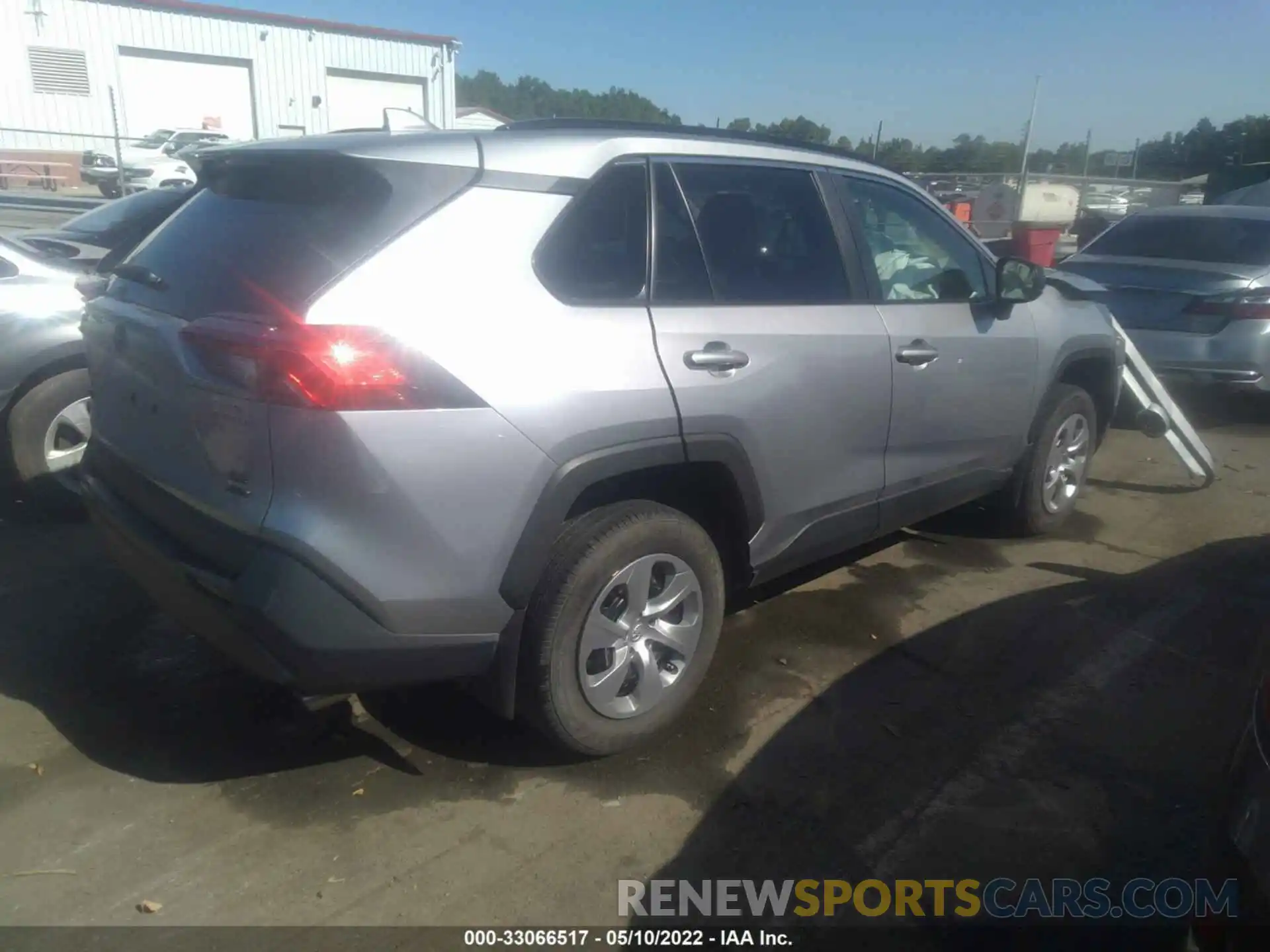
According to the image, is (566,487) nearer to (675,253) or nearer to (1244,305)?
(675,253)

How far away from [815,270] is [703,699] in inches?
64.3

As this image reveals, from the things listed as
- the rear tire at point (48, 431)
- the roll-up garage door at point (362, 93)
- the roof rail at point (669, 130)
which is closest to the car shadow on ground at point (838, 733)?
the rear tire at point (48, 431)

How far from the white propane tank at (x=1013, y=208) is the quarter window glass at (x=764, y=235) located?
1279cm

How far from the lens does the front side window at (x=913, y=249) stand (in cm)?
400

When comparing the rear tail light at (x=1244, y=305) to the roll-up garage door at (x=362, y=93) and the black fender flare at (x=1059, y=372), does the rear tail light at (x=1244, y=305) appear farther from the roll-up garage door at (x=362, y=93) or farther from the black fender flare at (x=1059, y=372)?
the roll-up garage door at (x=362, y=93)

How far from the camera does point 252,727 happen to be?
338cm

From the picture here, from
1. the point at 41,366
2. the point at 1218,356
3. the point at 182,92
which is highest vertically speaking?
the point at 182,92

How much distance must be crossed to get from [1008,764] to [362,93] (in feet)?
125

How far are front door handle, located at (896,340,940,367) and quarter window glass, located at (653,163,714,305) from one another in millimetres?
987

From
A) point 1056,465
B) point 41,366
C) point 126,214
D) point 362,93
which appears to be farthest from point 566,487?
point 362,93

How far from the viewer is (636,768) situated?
3238 mm

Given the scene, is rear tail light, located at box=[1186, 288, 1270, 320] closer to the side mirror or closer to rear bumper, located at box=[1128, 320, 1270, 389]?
rear bumper, located at box=[1128, 320, 1270, 389]

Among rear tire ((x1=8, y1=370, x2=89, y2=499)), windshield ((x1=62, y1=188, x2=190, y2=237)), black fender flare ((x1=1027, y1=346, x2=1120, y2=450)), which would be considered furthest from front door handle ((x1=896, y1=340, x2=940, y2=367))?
windshield ((x1=62, y1=188, x2=190, y2=237))

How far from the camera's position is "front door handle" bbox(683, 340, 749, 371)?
10.2ft
